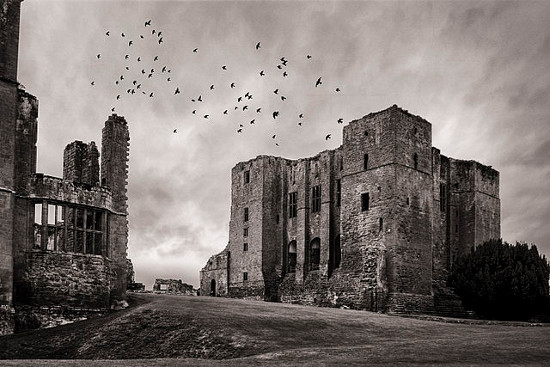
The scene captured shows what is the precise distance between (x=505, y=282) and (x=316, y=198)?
1874 cm

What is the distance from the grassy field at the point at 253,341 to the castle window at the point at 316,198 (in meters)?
25.8

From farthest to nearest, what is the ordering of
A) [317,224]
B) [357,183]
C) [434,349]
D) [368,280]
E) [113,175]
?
[317,224] → [357,183] → [368,280] → [113,175] → [434,349]

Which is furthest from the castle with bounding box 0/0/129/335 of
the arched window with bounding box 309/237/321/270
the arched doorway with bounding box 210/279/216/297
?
the arched doorway with bounding box 210/279/216/297

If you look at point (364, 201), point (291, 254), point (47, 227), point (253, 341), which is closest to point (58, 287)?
point (47, 227)

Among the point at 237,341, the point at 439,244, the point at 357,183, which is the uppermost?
the point at 357,183

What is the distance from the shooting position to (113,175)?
36.2m

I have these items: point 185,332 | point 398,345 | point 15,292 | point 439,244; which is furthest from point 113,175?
point 439,244

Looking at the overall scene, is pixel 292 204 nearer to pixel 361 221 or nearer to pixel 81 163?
pixel 361 221

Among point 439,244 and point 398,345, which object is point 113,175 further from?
point 439,244

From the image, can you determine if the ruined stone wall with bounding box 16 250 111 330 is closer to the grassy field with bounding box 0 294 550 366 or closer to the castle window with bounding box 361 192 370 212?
the grassy field with bounding box 0 294 550 366

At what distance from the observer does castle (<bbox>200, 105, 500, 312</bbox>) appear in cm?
5041

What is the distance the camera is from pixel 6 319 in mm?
30719

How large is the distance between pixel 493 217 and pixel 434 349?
40.3 metres

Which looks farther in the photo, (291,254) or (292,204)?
(292,204)
